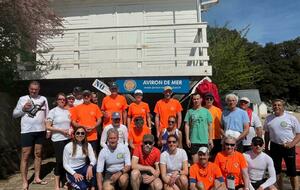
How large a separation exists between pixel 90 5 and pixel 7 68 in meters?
4.35

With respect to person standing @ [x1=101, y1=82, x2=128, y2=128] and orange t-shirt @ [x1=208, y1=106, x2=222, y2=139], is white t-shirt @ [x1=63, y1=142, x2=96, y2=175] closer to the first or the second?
person standing @ [x1=101, y1=82, x2=128, y2=128]

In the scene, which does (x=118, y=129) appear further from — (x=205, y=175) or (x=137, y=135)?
(x=205, y=175)

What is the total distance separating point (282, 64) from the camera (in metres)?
68.8

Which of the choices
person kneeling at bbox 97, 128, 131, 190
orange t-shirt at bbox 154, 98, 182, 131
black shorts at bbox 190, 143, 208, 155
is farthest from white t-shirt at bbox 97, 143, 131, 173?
orange t-shirt at bbox 154, 98, 182, 131

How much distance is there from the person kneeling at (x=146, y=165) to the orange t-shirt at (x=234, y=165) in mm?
1045

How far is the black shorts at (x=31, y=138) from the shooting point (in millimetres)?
7617

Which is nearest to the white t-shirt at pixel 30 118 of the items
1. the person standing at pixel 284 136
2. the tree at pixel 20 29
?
the tree at pixel 20 29

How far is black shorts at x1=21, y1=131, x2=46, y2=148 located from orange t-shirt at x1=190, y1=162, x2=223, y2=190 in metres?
3.02

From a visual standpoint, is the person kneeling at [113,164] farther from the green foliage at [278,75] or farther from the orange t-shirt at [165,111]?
the green foliage at [278,75]

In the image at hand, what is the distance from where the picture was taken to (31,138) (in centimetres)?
767

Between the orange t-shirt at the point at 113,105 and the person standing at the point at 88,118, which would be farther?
the orange t-shirt at the point at 113,105

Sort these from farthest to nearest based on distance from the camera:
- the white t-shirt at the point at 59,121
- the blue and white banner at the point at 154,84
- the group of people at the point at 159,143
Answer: the blue and white banner at the point at 154,84
the white t-shirt at the point at 59,121
the group of people at the point at 159,143

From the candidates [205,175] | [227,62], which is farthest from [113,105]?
[227,62]

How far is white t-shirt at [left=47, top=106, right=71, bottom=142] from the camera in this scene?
7.53 m
